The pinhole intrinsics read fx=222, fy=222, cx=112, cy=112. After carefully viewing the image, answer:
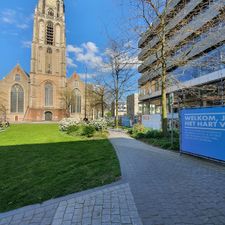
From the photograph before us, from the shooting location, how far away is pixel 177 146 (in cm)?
1035

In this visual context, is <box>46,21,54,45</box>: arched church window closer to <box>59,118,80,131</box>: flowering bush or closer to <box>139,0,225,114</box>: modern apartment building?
<box>59,118,80,131</box>: flowering bush

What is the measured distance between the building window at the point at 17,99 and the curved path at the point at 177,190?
230 feet

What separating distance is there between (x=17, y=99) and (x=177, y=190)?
7371 cm

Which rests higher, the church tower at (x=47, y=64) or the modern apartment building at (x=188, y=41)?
the church tower at (x=47, y=64)

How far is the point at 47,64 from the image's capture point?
7425cm

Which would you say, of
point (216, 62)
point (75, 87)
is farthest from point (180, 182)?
point (75, 87)

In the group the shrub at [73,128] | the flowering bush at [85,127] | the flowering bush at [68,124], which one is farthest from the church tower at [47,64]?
the shrub at [73,128]


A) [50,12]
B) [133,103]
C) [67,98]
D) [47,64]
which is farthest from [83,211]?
[50,12]

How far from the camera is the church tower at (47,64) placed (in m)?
71.5

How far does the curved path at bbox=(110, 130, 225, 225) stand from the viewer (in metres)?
3.51

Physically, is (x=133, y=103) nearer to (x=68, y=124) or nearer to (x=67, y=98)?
(x=67, y=98)

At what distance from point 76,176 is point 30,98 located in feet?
228

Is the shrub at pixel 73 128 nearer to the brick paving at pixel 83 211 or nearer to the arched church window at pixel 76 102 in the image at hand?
the brick paving at pixel 83 211

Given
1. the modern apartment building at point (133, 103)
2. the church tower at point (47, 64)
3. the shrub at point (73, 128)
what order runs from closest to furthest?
the shrub at point (73, 128)
the church tower at point (47, 64)
the modern apartment building at point (133, 103)
